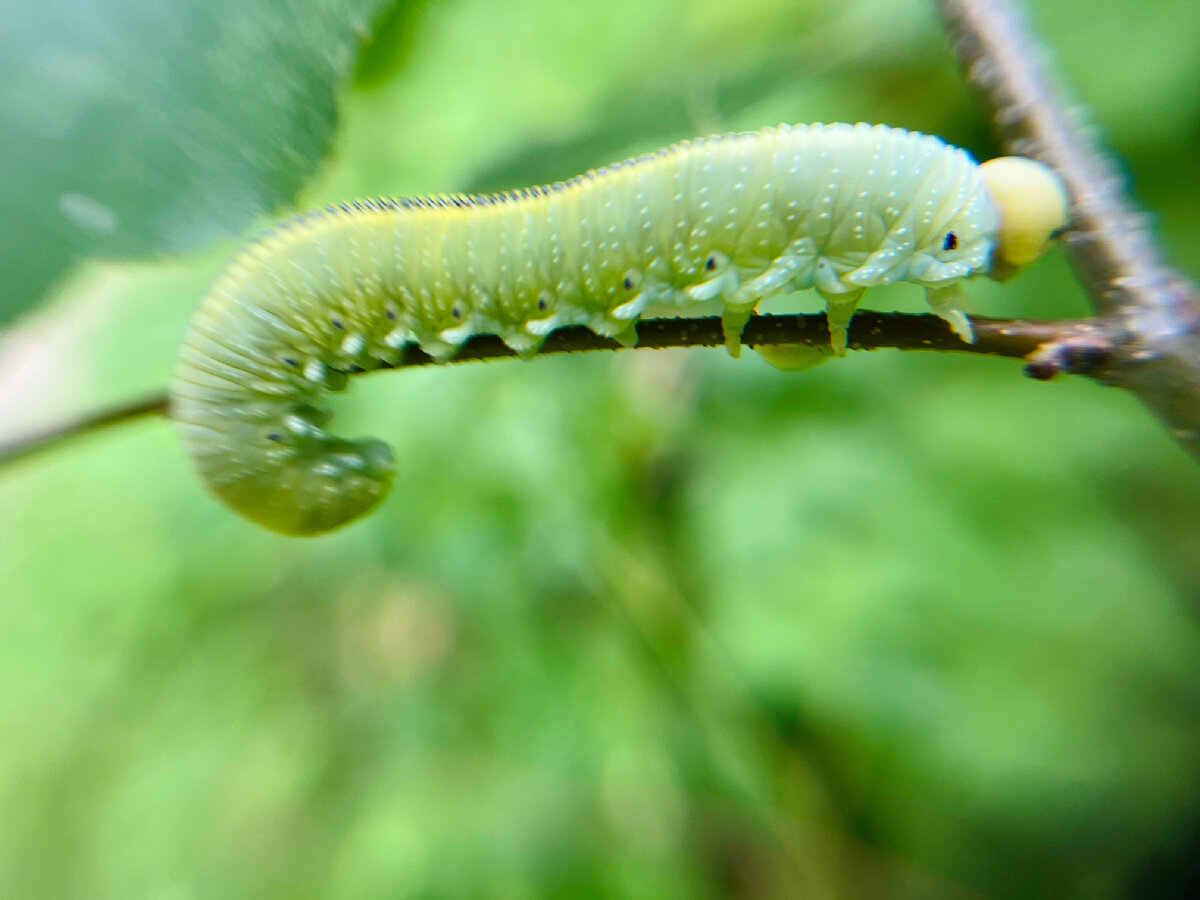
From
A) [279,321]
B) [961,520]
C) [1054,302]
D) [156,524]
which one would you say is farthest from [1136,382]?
[156,524]

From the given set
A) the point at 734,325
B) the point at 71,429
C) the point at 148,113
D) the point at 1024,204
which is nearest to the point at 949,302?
the point at 1024,204

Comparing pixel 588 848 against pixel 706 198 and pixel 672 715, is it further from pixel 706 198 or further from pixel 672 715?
pixel 706 198

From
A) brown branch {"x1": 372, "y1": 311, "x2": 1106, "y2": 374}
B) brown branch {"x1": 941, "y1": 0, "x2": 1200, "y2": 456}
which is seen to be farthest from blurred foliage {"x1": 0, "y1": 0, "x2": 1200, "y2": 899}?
brown branch {"x1": 372, "y1": 311, "x2": 1106, "y2": 374}

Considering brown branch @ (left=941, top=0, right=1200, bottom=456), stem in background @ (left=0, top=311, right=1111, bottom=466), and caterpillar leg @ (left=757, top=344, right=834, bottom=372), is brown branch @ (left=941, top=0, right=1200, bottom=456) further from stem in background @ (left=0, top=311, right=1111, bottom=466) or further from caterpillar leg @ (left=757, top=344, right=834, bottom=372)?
caterpillar leg @ (left=757, top=344, right=834, bottom=372)

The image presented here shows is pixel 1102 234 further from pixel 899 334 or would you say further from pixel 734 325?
pixel 734 325

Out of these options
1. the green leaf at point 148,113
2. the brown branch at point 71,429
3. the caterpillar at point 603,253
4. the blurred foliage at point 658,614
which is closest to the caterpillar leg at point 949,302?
the caterpillar at point 603,253

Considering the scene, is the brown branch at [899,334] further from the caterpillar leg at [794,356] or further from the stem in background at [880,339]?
the caterpillar leg at [794,356]
